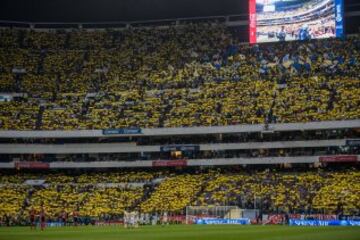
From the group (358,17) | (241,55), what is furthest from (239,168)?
(358,17)

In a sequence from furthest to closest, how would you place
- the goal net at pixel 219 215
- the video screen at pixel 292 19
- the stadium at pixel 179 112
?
the video screen at pixel 292 19
the stadium at pixel 179 112
the goal net at pixel 219 215

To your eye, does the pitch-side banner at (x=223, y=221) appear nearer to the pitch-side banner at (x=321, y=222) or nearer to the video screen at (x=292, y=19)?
the pitch-side banner at (x=321, y=222)

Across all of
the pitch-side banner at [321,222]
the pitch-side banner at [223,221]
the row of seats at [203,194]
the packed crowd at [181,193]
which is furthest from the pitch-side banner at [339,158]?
the pitch-side banner at [223,221]

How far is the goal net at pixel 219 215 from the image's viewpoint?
69.4 m

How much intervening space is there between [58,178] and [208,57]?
3032 cm

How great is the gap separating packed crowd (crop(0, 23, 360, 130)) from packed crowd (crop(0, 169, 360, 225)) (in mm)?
7137

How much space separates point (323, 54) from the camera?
96.8 meters

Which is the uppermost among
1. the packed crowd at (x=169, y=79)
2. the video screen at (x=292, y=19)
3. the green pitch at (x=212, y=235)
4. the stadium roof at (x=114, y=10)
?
the stadium roof at (x=114, y=10)

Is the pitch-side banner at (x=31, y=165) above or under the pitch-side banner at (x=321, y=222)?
above

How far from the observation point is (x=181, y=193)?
79062 mm

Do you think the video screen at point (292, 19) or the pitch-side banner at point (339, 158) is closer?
the pitch-side banner at point (339, 158)

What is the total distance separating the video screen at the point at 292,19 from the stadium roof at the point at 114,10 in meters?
10.2

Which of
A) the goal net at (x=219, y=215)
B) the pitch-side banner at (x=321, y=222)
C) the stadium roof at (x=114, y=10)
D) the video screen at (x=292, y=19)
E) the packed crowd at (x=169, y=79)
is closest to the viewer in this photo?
the pitch-side banner at (x=321, y=222)

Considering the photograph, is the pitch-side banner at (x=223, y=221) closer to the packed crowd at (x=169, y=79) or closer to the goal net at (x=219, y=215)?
the goal net at (x=219, y=215)
